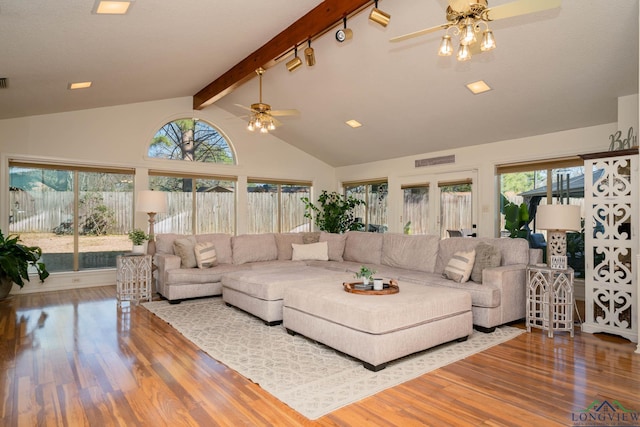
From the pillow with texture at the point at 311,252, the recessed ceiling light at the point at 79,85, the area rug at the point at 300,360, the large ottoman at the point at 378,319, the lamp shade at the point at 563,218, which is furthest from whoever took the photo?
the pillow with texture at the point at 311,252

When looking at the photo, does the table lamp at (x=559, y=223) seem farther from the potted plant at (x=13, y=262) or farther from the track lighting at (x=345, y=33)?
the potted plant at (x=13, y=262)

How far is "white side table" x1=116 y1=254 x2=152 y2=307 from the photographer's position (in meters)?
5.11

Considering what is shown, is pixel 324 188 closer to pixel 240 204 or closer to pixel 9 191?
pixel 240 204

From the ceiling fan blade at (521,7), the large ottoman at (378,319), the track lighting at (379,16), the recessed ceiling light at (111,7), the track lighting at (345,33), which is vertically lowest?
the large ottoman at (378,319)

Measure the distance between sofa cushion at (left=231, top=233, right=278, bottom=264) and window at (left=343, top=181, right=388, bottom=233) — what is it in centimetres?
289

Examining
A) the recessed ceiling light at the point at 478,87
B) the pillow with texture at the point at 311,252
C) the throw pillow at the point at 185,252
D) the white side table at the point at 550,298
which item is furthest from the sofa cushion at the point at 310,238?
the white side table at the point at 550,298

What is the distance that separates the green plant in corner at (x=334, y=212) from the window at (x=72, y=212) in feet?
12.7

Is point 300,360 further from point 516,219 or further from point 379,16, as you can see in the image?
point 516,219

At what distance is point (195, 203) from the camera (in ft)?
25.1

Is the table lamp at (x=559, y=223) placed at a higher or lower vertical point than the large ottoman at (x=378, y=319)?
higher

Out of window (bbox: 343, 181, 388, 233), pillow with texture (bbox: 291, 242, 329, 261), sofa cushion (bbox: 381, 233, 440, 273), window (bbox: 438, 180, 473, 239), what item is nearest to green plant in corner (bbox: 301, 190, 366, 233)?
window (bbox: 343, 181, 388, 233)

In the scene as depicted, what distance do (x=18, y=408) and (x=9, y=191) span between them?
15.8ft

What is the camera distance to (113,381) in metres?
2.72

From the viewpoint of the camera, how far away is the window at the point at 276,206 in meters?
8.39
